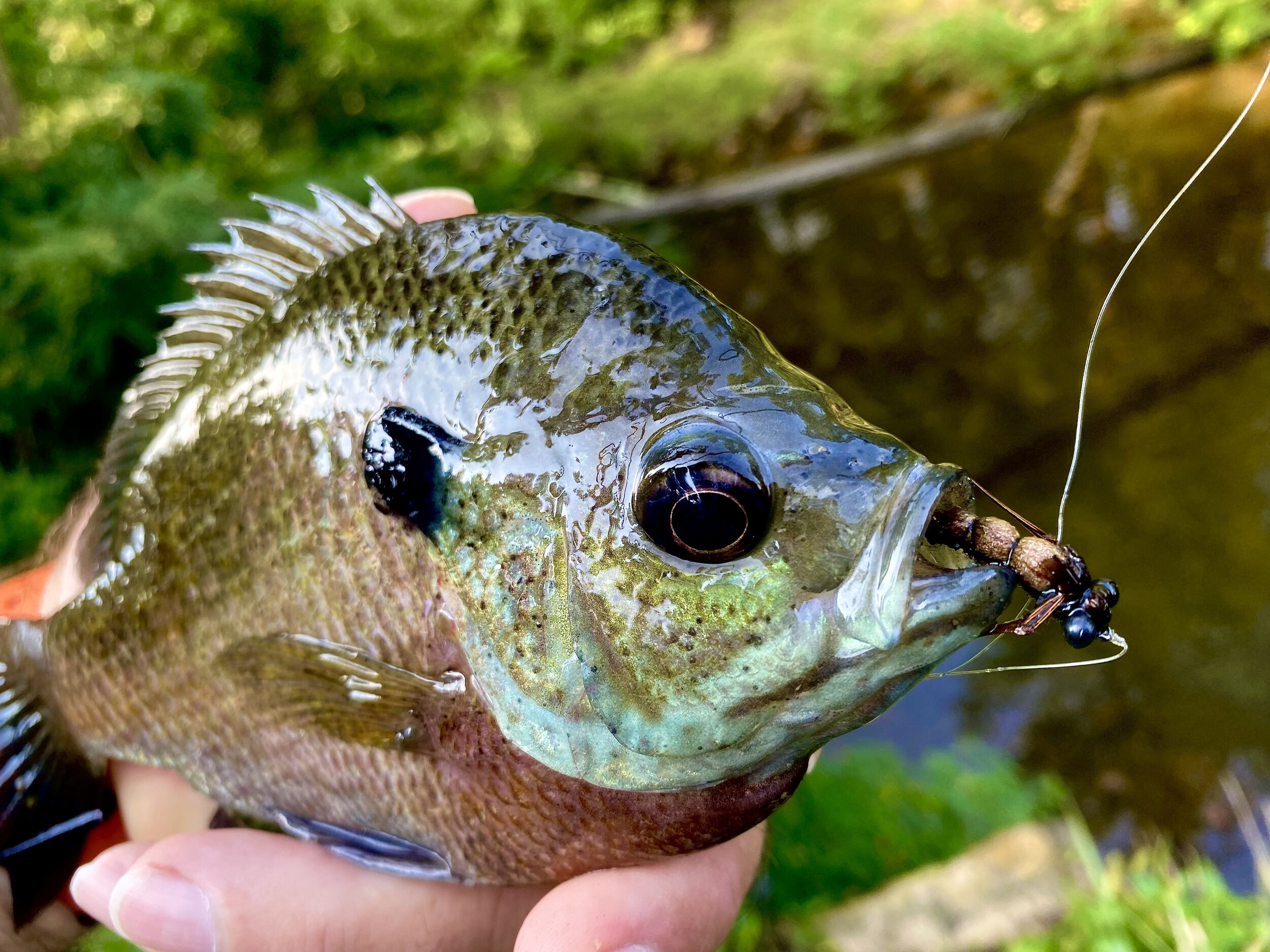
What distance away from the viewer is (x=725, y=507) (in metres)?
1.09

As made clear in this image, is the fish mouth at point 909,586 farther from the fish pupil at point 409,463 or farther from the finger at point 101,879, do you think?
the finger at point 101,879

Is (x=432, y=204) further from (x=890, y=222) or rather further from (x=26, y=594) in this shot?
(x=890, y=222)

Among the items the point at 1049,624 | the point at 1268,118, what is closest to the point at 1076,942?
the point at 1049,624

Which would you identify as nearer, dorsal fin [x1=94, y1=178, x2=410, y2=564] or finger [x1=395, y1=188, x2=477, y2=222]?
dorsal fin [x1=94, y1=178, x2=410, y2=564]

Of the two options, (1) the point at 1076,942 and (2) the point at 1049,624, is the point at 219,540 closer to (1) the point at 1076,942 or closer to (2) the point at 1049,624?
(1) the point at 1076,942

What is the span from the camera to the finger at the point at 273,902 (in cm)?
147

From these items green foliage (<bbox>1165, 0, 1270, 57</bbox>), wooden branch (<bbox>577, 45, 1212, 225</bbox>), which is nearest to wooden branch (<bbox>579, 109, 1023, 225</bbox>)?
wooden branch (<bbox>577, 45, 1212, 225</bbox>)

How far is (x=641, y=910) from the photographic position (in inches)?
54.2

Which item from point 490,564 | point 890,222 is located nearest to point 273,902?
point 490,564

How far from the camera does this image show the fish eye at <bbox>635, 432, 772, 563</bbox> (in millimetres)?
1096

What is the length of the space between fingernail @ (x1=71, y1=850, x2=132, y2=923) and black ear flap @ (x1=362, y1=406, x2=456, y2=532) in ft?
3.06

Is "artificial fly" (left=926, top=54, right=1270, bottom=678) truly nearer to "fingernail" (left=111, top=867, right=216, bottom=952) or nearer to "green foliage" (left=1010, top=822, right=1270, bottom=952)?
"fingernail" (left=111, top=867, right=216, bottom=952)

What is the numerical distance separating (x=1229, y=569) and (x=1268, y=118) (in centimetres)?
600

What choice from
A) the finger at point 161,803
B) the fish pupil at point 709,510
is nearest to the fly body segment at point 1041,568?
the fish pupil at point 709,510
